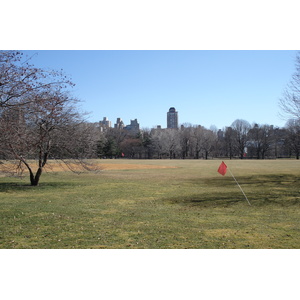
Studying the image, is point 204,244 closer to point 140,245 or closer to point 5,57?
point 140,245

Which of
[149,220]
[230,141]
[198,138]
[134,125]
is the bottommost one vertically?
[149,220]

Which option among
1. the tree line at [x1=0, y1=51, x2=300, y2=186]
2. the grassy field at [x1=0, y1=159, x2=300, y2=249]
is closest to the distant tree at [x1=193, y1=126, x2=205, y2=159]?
the tree line at [x1=0, y1=51, x2=300, y2=186]

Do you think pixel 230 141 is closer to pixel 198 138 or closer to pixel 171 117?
pixel 198 138

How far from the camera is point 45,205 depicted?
39.8ft

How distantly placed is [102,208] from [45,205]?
2266 millimetres

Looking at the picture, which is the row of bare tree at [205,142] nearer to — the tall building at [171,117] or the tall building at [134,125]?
the tall building at [134,125]

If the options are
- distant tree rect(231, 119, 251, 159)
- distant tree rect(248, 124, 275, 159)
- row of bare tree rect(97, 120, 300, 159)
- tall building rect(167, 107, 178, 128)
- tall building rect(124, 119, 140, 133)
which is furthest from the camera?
distant tree rect(248, 124, 275, 159)

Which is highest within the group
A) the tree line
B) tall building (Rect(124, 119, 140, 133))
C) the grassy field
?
tall building (Rect(124, 119, 140, 133))

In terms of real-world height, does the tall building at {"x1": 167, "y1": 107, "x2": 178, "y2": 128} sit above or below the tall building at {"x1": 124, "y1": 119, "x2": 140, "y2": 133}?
below

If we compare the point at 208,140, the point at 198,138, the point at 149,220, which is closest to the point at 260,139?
the point at 208,140

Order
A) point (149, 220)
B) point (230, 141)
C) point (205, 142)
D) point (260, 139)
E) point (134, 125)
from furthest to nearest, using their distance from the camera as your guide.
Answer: point (260, 139) < point (134, 125) < point (230, 141) < point (205, 142) < point (149, 220)

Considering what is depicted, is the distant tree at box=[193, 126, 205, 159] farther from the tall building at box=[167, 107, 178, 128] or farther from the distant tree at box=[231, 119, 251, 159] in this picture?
the tall building at box=[167, 107, 178, 128]

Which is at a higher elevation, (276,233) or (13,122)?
(13,122)
